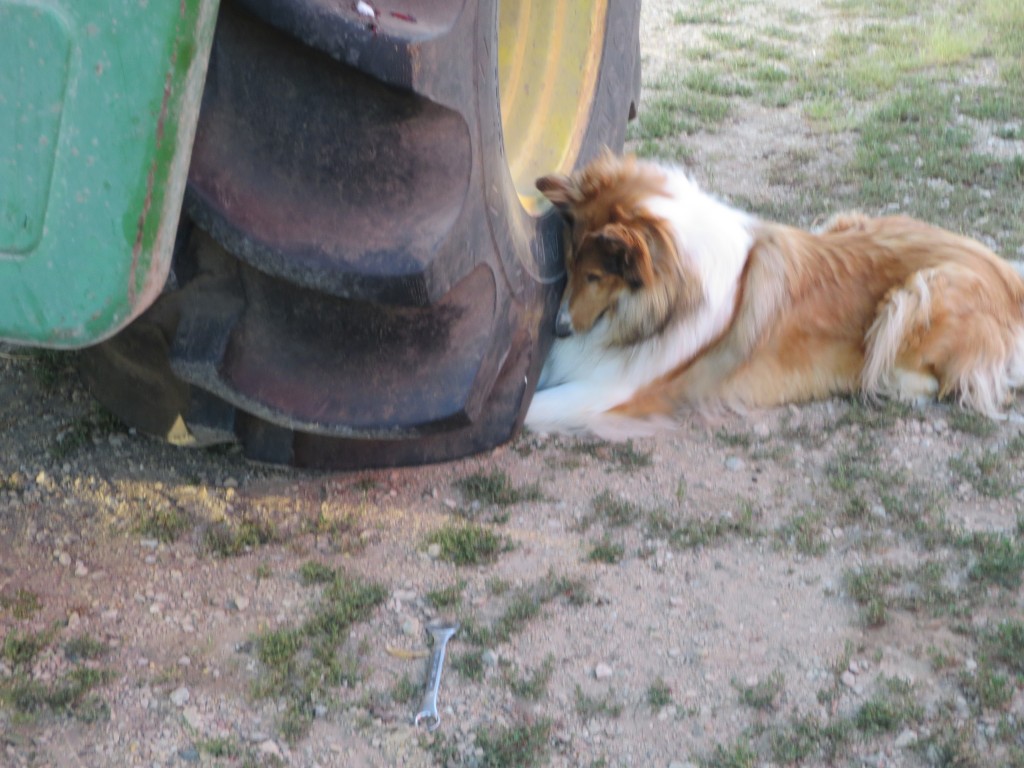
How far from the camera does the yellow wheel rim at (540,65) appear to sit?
3691mm

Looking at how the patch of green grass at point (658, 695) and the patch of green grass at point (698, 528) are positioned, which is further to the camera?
the patch of green grass at point (698, 528)

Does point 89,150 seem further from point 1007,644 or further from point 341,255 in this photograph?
point 1007,644

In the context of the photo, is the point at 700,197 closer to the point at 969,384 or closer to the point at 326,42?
the point at 969,384

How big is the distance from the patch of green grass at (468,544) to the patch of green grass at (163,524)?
2.20 ft

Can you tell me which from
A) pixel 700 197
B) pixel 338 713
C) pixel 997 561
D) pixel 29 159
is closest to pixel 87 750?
pixel 338 713

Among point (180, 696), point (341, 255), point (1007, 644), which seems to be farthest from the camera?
point (1007, 644)

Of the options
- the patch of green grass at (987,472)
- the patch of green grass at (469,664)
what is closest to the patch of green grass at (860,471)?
the patch of green grass at (987,472)

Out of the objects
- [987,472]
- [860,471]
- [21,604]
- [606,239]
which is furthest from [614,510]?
[21,604]

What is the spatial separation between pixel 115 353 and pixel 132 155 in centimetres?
143

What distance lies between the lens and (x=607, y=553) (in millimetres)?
3127

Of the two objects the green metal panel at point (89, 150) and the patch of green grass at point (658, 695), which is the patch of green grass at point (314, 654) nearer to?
the patch of green grass at point (658, 695)

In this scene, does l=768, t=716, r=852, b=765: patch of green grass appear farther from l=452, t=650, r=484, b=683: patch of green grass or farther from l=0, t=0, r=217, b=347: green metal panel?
l=0, t=0, r=217, b=347: green metal panel

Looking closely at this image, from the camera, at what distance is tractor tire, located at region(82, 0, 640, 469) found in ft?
6.80

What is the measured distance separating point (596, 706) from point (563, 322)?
1669 millimetres
